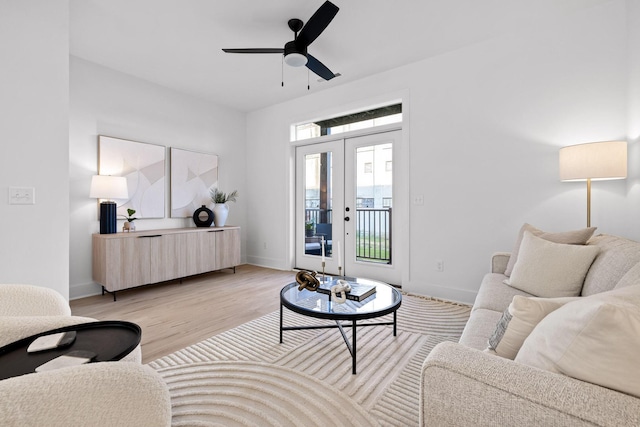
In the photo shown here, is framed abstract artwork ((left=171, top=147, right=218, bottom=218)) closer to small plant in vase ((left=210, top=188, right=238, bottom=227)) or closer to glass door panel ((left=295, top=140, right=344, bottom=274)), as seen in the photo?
small plant in vase ((left=210, top=188, right=238, bottom=227))

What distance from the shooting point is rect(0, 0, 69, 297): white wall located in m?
1.92

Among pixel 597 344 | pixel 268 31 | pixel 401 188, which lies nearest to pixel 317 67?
pixel 268 31

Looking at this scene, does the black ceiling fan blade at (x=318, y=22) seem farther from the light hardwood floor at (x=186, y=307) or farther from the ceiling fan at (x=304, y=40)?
the light hardwood floor at (x=186, y=307)

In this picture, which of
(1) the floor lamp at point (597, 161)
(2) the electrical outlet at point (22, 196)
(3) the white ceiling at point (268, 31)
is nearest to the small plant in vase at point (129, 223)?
(2) the electrical outlet at point (22, 196)

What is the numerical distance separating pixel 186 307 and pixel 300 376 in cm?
179

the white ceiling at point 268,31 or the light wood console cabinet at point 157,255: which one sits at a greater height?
the white ceiling at point 268,31

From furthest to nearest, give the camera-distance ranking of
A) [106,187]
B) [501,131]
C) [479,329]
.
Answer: [106,187]
[501,131]
[479,329]

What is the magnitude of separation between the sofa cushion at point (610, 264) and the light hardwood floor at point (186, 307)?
8.09ft

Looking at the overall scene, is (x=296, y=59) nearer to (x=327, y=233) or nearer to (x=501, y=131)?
(x=501, y=131)

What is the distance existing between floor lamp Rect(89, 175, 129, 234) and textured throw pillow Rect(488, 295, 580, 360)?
376 cm

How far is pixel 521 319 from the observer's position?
948 mm

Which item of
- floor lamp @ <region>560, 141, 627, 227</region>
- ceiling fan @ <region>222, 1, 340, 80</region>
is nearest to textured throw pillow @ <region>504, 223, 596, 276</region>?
floor lamp @ <region>560, 141, 627, 227</region>

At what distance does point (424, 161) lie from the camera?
337 cm

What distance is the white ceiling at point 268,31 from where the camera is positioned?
8.02ft
